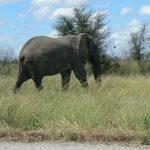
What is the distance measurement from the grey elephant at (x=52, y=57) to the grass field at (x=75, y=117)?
5333 millimetres

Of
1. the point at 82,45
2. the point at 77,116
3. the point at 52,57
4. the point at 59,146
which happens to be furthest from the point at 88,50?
the point at 59,146

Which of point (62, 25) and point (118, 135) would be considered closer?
point (118, 135)

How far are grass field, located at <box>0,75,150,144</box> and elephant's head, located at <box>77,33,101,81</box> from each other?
6889 mm

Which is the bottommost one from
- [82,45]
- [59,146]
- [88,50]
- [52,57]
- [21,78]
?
[59,146]

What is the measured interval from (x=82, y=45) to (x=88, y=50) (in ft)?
2.33

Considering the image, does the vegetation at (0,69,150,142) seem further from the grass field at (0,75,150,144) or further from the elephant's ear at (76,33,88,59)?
the elephant's ear at (76,33,88,59)

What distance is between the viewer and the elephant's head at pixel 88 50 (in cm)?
1925

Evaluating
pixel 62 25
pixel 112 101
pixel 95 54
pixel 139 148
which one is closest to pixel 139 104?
pixel 112 101

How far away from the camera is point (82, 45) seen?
19.2 m

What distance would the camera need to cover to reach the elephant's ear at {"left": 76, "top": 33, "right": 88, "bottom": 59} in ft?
62.9

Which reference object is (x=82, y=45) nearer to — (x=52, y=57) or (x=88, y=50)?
(x=88, y=50)

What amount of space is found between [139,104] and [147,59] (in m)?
25.7

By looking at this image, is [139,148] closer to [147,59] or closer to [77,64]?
[77,64]

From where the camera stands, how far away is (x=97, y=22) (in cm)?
3372
